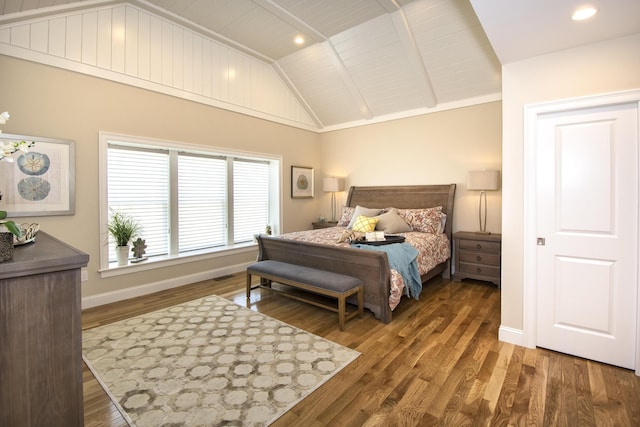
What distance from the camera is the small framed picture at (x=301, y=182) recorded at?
234 inches

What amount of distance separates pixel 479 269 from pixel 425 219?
3.31 feet

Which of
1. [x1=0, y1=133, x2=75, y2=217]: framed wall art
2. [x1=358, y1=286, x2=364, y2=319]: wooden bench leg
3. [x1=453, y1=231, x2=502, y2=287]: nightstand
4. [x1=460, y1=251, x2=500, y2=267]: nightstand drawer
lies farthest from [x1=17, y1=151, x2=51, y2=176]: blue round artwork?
[x1=460, y1=251, x2=500, y2=267]: nightstand drawer

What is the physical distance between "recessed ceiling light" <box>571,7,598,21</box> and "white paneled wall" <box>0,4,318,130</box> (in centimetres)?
419

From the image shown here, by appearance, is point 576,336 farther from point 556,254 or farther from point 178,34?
point 178,34

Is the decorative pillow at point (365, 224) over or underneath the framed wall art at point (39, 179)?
underneath

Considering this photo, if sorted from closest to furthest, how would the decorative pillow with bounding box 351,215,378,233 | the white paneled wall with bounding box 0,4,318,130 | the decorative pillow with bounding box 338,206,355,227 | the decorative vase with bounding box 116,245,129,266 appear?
the white paneled wall with bounding box 0,4,318,130, the decorative vase with bounding box 116,245,129,266, the decorative pillow with bounding box 351,215,378,233, the decorative pillow with bounding box 338,206,355,227

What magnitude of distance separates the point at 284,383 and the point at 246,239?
12.0 feet

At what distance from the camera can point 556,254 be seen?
2506 mm

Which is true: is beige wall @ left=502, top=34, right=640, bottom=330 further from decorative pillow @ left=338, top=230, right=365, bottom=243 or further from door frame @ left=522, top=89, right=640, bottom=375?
decorative pillow @ left=338, top=230, right=365, bottom=243

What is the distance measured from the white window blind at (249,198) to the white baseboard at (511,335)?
4.05m

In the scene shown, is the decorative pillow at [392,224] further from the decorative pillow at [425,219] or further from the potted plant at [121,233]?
the potted plant at [121,233]

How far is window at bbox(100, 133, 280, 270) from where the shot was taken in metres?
3.91

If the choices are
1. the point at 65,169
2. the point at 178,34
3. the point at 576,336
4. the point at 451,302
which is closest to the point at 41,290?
the point at 65,169

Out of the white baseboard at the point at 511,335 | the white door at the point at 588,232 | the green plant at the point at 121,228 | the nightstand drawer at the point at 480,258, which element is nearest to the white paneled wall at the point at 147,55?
the green plant at the point at 121,228
